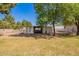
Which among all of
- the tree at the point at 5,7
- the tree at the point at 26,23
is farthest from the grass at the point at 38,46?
the tree at the point at 5,7

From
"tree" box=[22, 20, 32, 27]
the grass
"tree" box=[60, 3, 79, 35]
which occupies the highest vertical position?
"tree" box=[60, 3, 79, 35]

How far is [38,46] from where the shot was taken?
3.72 meters

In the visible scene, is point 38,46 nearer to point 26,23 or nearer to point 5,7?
point 26,23

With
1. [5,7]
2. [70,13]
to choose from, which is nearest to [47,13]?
[70,13]

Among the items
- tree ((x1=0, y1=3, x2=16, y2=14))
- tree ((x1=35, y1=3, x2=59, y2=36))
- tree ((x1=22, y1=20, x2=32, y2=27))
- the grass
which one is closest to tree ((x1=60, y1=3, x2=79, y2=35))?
tree ((x1=35, y1=3, x2=59, y2=36))

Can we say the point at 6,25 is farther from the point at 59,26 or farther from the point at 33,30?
the point at 59,26

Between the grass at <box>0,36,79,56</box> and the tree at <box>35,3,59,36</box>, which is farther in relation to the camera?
the tree at <box>35,3,59,36</box>

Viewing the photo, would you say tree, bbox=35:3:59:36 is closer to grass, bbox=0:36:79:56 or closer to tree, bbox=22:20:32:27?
tree, bbox=22:20:32:27

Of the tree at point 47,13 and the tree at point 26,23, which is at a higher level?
the tree at point 47,13

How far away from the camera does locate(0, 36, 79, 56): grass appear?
365 centimetres

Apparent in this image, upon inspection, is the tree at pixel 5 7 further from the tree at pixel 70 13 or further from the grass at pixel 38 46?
the tree at pixel 70 13

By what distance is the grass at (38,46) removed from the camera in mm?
3645

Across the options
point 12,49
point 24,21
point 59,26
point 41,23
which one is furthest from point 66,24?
point 12,49

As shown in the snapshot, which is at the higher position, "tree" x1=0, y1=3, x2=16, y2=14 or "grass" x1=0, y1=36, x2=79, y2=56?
"tree" x1=0, y1=3, x2=16, y2=14
